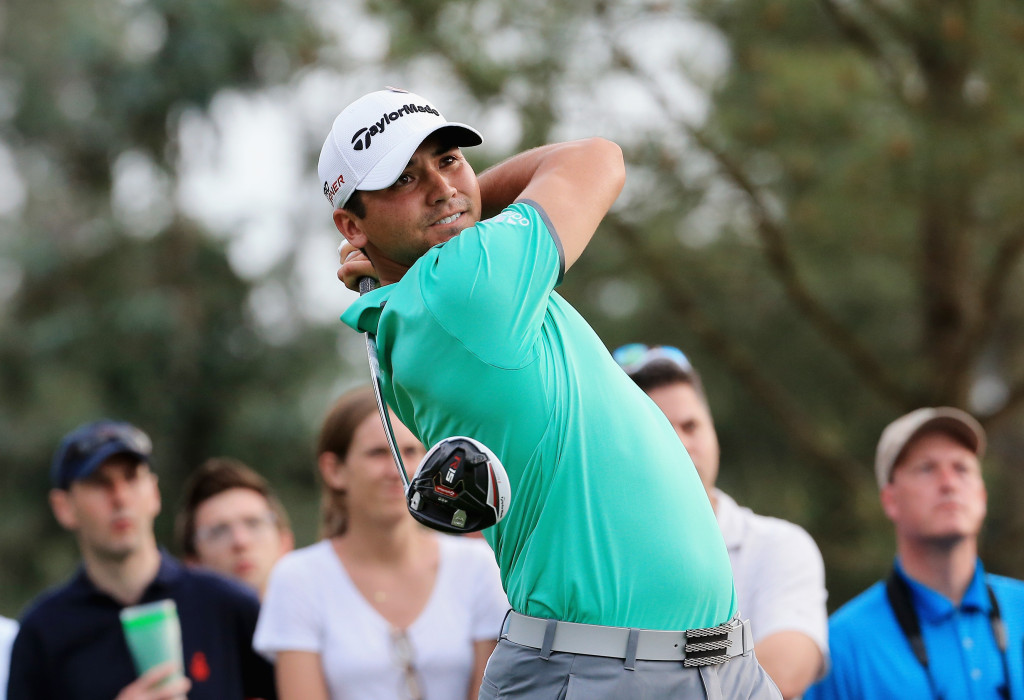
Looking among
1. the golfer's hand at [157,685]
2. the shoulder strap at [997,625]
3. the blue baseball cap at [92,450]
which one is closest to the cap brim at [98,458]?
the blue baseball cap at [92,450]

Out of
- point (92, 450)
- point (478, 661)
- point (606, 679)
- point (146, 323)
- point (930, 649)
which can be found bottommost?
point (606, 679)

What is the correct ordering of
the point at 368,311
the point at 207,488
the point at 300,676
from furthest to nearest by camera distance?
the point at 207,488
the point at 300,676
the point at 368,311

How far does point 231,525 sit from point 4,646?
1179mm

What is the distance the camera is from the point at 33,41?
701 inches

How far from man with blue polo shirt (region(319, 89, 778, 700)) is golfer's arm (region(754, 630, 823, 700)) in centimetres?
130

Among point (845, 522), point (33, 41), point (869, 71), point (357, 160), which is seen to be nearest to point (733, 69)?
point (869, 71)

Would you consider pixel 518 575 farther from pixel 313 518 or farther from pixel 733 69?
pixel 313 518

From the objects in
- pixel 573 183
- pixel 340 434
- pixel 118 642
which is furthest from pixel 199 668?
pixel 573 183

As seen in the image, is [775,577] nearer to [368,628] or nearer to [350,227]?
[368,628]

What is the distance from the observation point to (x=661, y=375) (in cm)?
438

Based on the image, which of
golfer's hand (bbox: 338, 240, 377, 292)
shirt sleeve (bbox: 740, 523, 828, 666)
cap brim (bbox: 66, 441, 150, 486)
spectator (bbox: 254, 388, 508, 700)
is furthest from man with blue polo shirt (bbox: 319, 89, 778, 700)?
cap brim (bbox: 66, 441, 150, 486)

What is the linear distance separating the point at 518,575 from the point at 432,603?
1927mm

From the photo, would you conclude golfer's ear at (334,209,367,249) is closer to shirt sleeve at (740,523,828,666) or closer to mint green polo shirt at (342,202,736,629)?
mint green polo shirt at (342,202,736,629)

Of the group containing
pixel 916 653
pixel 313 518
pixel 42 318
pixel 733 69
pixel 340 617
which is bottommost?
pixel 916 653
